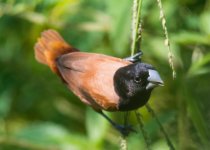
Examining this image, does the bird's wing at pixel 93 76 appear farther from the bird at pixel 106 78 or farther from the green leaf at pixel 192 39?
the green leaf at pixel 192 39

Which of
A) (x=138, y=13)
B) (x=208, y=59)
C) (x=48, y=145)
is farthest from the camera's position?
(x=48, y=145)

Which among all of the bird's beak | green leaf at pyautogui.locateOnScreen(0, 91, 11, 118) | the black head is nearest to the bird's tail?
the black head

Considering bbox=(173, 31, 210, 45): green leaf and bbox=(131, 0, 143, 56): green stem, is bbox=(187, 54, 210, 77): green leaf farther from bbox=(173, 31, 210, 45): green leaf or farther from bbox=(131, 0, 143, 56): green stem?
bbox=(131, 0, 143, 56): green stem

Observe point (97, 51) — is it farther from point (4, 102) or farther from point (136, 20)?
point (136, 20)

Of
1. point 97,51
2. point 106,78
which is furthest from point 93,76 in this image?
point 97,51

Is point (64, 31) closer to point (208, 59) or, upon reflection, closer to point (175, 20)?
point (175, 20)

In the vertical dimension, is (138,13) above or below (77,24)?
above

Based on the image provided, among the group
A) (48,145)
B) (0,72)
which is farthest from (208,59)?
(0,72)
